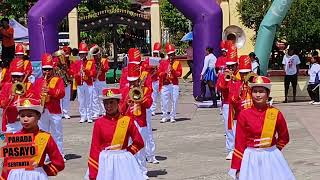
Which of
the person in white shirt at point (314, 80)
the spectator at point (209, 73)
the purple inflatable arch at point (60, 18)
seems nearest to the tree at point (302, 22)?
the person in white shirt at point (314, 80)

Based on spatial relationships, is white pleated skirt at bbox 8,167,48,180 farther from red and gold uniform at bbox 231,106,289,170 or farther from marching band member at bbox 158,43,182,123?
marching band member at bbox 158,43,182,123

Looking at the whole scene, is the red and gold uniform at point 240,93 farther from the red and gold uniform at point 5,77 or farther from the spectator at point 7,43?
the spectator at point 7,43

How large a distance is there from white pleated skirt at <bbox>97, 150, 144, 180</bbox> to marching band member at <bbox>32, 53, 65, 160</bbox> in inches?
140

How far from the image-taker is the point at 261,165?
6332mm

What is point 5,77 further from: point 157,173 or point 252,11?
point 252,11

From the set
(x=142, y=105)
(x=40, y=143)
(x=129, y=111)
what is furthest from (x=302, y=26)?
(x=40, y=143)

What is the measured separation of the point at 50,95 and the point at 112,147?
3874 millimetres

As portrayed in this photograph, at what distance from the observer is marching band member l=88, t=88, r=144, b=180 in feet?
21.6

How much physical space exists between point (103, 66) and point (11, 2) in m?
19.6

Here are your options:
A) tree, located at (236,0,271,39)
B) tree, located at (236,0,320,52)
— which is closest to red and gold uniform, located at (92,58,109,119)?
tree, located at (236,0,320,52)

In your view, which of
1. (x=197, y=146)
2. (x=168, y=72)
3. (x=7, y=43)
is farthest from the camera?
(x=7, y=43)

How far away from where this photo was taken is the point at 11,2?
1358 inches

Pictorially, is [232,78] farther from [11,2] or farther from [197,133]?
Answer: [11,2]

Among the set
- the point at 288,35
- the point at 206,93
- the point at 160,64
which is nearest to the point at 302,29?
the point at 288,35
